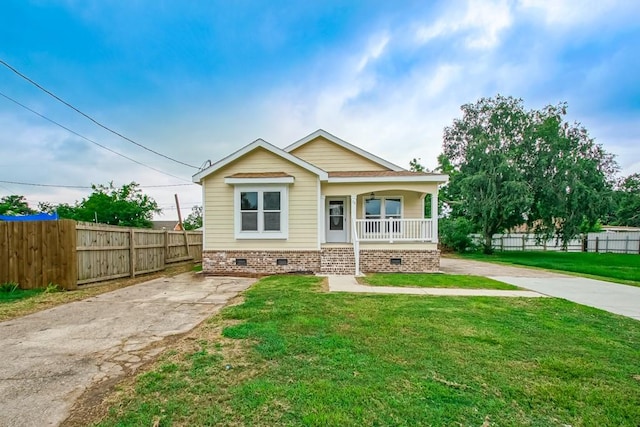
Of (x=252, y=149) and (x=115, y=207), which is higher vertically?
(x=252, y=149)

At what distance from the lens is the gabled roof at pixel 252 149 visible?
10938mm

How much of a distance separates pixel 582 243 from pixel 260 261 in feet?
93.4

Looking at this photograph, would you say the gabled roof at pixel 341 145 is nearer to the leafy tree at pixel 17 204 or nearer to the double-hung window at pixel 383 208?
the double-hung window at pixel 383 208

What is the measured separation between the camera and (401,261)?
1110cm

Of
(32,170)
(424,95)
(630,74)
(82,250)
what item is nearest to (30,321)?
(82,250)

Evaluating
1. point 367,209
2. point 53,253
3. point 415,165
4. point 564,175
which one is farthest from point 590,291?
point 415,165

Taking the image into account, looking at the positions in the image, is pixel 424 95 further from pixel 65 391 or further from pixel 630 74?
pixel 65 391

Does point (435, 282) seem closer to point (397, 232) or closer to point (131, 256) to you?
point (397, 232)

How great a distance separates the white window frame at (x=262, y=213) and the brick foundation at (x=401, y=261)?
9.78 feet

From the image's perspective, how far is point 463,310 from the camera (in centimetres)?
561

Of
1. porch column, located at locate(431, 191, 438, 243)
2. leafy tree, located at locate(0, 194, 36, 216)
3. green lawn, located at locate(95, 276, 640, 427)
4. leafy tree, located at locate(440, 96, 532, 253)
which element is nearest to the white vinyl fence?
leafy tree, located at locate(440, 96, 532, 253)

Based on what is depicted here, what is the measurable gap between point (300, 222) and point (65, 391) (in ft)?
27.6

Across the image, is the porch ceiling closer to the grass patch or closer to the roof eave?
the roof eave

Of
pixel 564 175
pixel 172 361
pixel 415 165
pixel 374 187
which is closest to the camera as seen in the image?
pixel 172 361
